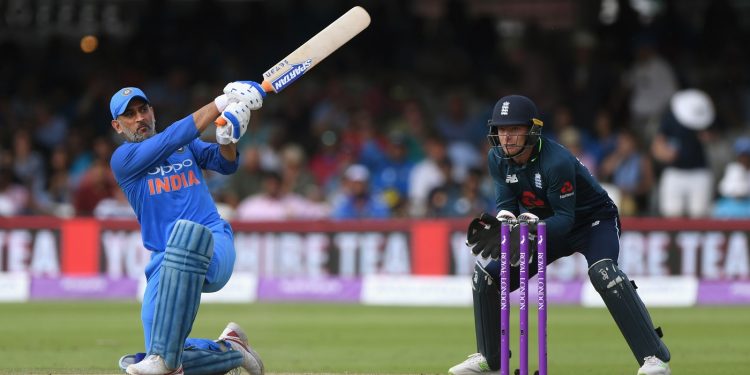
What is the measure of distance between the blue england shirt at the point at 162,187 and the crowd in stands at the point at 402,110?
666cm

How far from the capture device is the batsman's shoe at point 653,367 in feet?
19.0

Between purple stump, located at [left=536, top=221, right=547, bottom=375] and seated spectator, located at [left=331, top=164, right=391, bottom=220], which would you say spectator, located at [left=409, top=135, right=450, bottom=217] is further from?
purple stump, located at [left=536, top=221, right=547, bottom=375]

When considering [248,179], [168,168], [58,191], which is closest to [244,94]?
[168,168]

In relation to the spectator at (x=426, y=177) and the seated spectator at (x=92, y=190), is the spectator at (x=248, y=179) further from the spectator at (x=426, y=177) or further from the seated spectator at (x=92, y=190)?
the spectator at (x=426, y=177)

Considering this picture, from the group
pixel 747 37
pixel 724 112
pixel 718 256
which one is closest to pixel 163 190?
pixel 718 256

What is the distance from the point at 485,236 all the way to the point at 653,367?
3.25ft

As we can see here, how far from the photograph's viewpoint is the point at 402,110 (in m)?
14.5

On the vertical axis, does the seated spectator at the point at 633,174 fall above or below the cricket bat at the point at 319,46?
below

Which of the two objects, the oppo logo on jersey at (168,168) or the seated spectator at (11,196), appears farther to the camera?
the seated spectator at (11,196)

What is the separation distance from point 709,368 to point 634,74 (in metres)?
7.49

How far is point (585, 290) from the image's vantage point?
11.6 m

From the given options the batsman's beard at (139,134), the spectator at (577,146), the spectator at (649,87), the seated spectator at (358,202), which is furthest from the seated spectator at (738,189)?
the batsman's beard at (139,134)

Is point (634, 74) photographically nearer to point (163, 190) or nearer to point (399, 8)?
point (399, 8)

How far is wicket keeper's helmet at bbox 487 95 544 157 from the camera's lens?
5.74 m
